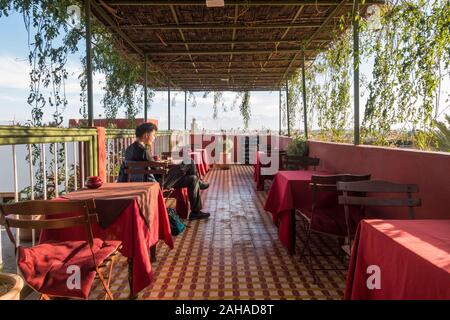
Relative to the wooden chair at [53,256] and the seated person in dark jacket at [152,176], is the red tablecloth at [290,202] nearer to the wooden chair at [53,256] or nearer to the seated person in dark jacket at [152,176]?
the seated person in dark jacket at [152,176]

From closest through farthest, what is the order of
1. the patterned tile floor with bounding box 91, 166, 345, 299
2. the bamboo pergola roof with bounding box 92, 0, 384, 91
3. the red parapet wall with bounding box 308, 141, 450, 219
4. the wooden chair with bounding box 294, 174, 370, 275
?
the red parapet wall with bounding box 308, 141, 450, 219, the patterned tile floor with bounding box 91, 166, 345, 299, the wooden chair with bounding box 294, 174, 370, 275, the bamboo pergola roof with bounding box 92, 0, 384, 91

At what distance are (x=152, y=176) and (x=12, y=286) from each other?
2.91 metres

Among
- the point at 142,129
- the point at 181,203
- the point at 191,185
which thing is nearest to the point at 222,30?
the point at 191,185

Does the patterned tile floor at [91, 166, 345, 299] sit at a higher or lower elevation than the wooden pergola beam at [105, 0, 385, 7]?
lower

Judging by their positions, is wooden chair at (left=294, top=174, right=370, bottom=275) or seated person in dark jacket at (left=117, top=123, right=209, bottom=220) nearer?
wooden chair at (left=294, top=174, right=370, bottom=275)

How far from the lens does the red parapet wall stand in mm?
2594

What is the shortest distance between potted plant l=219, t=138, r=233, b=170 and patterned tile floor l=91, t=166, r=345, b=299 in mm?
6852

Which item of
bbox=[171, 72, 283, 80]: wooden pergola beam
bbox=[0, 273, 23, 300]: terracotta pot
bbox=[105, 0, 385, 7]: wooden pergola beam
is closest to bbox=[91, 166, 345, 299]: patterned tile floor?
bbox=[0, 273, 23, 300]: terracotta pot

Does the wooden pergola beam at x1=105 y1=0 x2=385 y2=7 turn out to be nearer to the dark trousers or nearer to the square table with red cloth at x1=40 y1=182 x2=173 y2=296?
the dark trousers

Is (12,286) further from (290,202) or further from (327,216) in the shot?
(290,202)

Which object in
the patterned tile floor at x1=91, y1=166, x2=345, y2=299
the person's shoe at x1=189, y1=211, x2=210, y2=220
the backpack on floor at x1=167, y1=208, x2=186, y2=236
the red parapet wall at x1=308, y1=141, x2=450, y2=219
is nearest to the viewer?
the red parapet wall at x1=308, y1=141, x2=450, y2=219

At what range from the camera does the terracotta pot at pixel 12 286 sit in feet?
3.68

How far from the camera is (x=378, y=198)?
2484 millimetres

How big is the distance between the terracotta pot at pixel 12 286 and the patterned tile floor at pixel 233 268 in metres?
1.54
